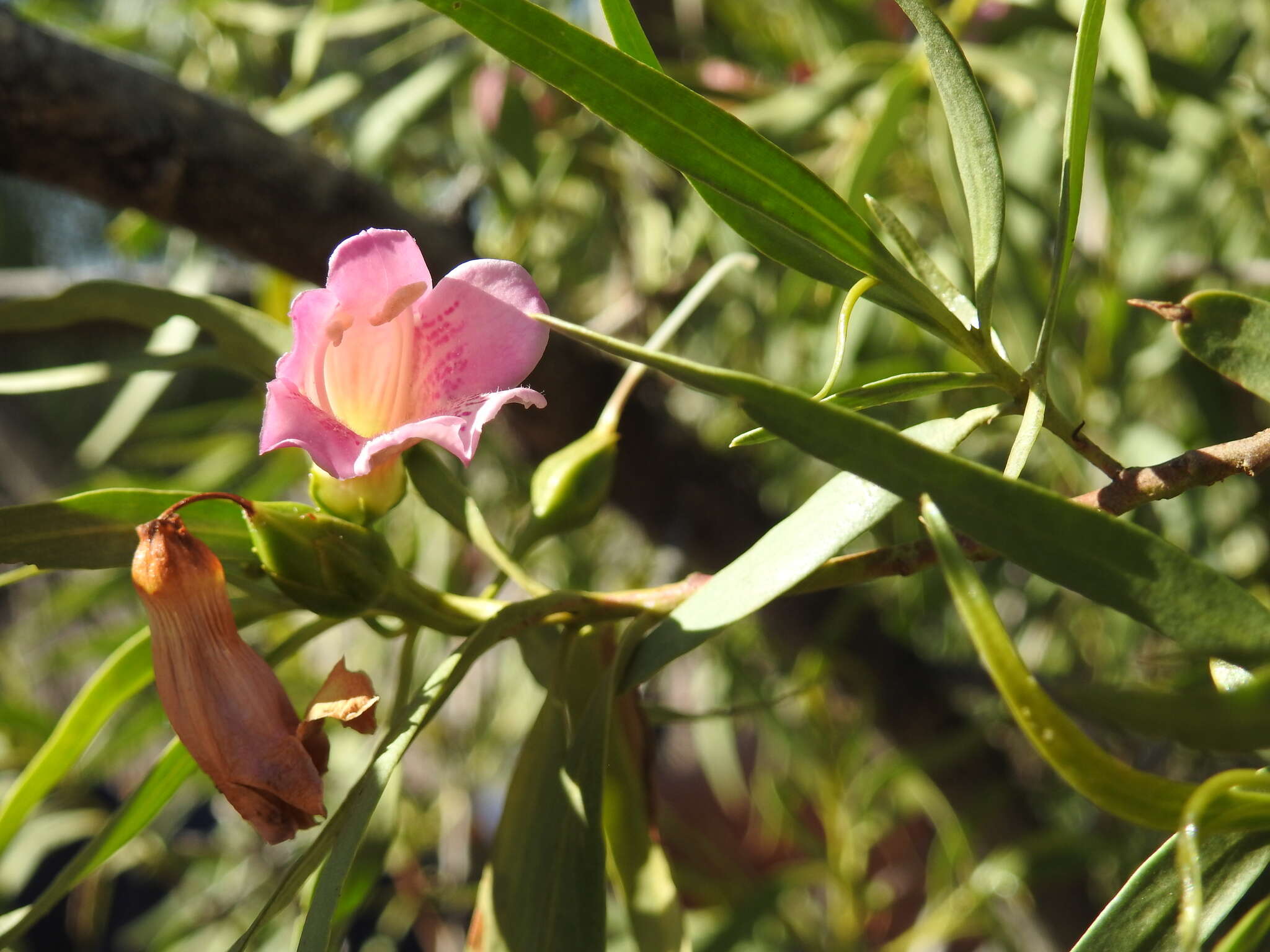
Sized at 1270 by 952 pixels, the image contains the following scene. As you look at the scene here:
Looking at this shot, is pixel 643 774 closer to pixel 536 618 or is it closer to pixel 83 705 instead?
pixel 536 618

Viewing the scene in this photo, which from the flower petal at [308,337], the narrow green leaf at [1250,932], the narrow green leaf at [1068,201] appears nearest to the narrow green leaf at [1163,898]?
the narrow green leaf at [1250,932]

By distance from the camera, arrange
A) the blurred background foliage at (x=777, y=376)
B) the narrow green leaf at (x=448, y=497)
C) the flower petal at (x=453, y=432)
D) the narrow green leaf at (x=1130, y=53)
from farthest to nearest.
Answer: the blurred background foliage at (x=777, y=376) → the narrow green leaf at (x=1130, y=53) → the narrow green leaf at (x=448, y=497) → the flower petal at (x=453, y=432)

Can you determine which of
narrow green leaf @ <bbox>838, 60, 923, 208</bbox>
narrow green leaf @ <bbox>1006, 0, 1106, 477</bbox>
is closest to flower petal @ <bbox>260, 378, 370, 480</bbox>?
narrow green leaf @ <bbox>1006, 0, 1106, 477</bbox>

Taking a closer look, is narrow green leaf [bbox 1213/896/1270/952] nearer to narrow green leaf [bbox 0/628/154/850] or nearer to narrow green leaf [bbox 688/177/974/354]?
narrow green leaf [bbox 688/177/974/354]

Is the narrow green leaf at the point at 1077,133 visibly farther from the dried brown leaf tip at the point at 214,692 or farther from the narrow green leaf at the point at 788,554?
the dried brown leaf tip at the point at 214,692

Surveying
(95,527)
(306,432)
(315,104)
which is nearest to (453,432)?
(306,432)

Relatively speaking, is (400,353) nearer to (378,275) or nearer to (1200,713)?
(378,275)

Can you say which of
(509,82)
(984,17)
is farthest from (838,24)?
(509,82)
